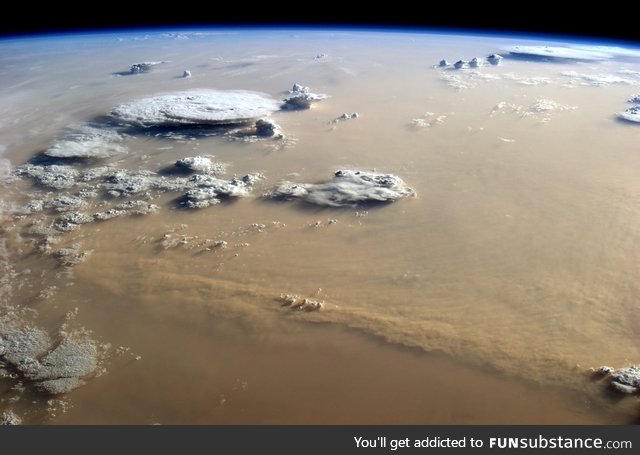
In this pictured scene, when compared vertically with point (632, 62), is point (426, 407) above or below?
below

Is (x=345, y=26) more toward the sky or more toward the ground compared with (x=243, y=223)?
more toward the sky

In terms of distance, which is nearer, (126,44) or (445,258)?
(445,258)

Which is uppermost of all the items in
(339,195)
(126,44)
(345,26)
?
(345,26)

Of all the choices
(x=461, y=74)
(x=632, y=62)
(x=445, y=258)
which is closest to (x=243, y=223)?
(x=445, y=258)

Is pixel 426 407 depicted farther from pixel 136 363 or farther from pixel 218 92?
pixel 218 92
